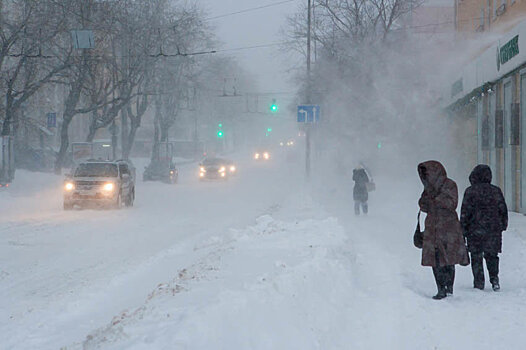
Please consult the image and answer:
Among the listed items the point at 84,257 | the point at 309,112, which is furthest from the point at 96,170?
the point at 309,112

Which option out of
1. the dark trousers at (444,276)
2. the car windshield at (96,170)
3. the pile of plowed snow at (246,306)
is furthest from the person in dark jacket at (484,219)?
the car windshield at (96,170)

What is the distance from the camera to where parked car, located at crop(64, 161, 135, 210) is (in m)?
21.9

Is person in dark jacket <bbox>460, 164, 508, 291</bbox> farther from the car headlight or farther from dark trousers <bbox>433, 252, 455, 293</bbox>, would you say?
the car headlight

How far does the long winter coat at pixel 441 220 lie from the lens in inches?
327

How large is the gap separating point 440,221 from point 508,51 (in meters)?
10.8

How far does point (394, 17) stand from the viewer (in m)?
45.2

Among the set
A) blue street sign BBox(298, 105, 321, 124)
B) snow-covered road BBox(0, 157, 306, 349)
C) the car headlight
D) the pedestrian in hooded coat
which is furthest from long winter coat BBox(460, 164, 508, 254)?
blue street sign BBox(298, 105, 321, 124)

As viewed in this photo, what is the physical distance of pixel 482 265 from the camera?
358 inches

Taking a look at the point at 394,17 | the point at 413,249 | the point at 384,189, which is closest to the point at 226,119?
the point at 394,17

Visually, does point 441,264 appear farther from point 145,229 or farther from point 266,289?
point 145,229

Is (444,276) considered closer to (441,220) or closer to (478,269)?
A: (441,220)

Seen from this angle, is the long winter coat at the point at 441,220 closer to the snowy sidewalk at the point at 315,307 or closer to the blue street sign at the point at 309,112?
the snowy sidewalk at the point at 315,307

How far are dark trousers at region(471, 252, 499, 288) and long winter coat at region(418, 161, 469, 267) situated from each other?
2.42ft

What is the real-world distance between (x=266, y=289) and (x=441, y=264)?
2.45 m
